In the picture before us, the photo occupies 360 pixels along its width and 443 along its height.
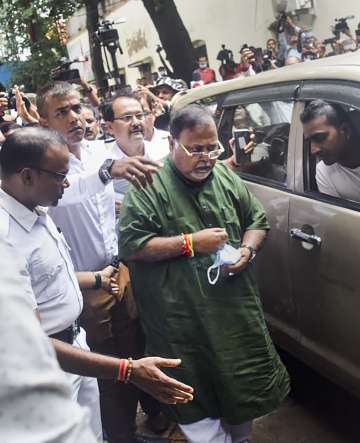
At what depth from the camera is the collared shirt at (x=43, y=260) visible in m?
1.84

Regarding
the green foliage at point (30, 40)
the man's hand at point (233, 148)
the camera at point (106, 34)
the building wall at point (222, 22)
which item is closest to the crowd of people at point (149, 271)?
Answer: the man's hand at point (233, 148)

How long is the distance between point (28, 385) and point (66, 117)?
7.76 ft

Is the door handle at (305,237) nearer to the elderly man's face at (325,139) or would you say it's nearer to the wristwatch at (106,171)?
the elderly man's face at (325,139)

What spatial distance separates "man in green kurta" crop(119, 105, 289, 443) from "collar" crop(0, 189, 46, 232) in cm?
48

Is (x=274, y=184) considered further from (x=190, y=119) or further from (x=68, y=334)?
(x=68, y=334)

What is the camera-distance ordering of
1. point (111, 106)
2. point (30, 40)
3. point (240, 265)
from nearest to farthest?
point (240, 265), point (111, 106), point (30, 40)

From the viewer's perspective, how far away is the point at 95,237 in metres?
2.67

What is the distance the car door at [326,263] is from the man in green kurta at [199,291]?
0.90 feet

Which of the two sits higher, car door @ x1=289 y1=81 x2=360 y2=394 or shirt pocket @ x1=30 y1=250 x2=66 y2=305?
shirt pocket @ x1=30 y1=250 x2=66 y2=305

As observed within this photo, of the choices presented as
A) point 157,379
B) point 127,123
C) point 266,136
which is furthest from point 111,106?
point 157,379

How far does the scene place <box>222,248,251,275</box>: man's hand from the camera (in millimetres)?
2270

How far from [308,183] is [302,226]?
220 mm

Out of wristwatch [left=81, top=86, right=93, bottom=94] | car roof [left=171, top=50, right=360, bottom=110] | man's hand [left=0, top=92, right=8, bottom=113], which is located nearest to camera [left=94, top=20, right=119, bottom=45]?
wristwatch [left=81, top=86, right=93, bottom=94]

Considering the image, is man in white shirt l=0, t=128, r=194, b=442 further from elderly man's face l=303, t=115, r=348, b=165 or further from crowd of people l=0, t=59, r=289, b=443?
elderly man's face l=303, t=115, r=348, b=165
